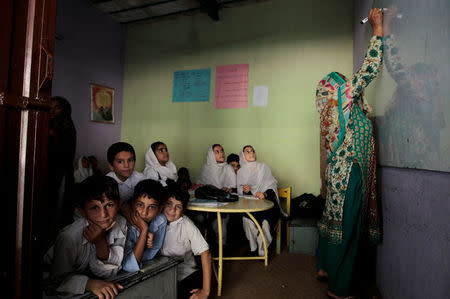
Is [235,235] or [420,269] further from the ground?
[420,269]

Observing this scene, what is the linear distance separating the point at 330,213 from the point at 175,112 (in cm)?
310

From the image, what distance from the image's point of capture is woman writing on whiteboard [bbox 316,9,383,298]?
180 centimetres

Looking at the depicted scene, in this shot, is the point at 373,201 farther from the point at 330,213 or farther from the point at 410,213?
the point at 410,213

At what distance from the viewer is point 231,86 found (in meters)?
4.00

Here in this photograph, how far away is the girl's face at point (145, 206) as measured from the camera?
5.51ft

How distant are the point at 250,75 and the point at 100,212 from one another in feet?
9.91

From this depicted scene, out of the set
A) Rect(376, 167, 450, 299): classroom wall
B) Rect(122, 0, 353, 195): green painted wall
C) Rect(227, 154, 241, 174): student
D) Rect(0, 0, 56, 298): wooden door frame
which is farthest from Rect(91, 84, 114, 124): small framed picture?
Rect(376, 167, 450, 299): classroom wall

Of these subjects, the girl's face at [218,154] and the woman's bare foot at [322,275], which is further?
the girl's face at [218,154]

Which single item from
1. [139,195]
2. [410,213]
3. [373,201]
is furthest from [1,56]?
[373,201]

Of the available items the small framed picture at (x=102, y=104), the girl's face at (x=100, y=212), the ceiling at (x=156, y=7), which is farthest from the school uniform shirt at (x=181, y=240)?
the ceiling at (x=156, y=7)

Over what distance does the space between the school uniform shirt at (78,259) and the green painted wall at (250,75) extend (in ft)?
8.54

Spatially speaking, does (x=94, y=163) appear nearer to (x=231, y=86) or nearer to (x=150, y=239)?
(x=231, y=86)

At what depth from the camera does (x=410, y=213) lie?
1447mm

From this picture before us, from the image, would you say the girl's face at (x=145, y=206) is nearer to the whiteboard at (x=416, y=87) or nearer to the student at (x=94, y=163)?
the whiteboard at (x=416, y=87)
